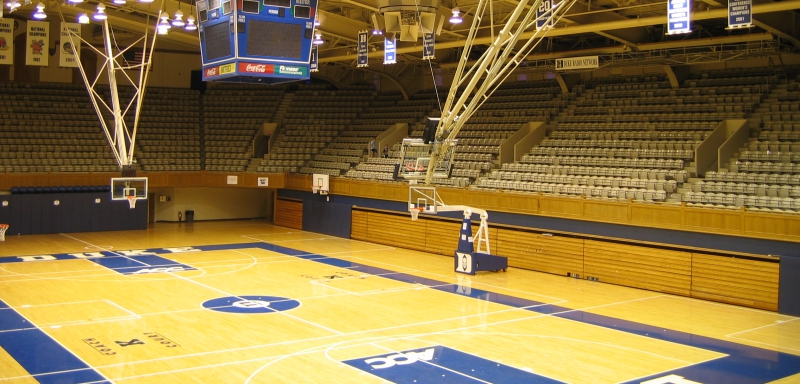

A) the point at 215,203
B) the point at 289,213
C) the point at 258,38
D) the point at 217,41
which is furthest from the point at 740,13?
the point at 215,203

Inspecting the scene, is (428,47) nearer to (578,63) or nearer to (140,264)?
(578,63)

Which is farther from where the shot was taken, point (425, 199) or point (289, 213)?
point (289, 213)

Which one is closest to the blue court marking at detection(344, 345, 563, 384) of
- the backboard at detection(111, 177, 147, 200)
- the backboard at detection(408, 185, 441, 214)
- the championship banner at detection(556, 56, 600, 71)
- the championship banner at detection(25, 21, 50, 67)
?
the backboard at detection(408, 185, 441, 214)

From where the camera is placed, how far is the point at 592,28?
22.4m

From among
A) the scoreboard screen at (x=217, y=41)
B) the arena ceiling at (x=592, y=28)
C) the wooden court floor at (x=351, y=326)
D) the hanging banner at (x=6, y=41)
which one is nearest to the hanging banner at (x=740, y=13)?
the arena ceiling at (x=592, y=28)

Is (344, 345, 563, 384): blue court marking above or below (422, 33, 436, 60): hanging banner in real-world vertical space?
below

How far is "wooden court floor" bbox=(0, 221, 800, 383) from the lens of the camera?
12336 mm

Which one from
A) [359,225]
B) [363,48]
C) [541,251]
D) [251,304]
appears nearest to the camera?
[251,304]

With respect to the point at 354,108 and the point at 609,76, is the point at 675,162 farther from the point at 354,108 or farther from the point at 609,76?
the point at 354,108

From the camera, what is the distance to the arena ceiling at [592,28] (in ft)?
70.4

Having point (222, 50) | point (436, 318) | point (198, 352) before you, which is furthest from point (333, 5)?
point (198, 352)

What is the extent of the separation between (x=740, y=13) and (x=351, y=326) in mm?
10862

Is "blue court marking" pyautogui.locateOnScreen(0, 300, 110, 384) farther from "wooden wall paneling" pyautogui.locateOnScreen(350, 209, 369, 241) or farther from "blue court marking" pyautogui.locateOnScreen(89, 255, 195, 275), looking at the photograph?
"wooden wall paneling" pyautogui.locateOnScreen(350, 209, 369, 241)

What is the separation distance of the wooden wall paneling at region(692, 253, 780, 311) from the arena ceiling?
623 centimetres
